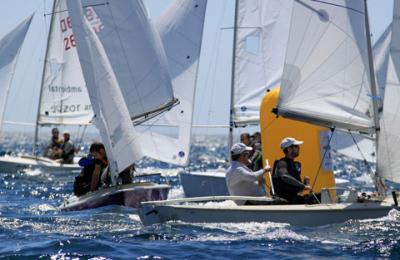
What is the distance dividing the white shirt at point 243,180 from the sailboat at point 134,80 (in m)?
2.67

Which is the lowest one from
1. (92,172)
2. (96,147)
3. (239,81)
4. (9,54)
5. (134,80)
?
(92,172)

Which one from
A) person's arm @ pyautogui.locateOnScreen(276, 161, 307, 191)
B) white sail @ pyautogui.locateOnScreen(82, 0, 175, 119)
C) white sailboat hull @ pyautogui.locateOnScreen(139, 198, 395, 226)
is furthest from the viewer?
white sail @ pyautogui.locateOnScreen(82, 0, 175, 119)

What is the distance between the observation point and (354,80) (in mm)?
12258

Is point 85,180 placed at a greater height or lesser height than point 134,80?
lesser

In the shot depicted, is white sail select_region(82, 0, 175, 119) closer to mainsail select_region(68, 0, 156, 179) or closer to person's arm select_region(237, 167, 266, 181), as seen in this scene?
mainsail select_region(68, 0, 156, 179)

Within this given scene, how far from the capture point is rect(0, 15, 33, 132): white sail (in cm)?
2670

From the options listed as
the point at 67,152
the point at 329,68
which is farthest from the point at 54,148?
the point at 329,68

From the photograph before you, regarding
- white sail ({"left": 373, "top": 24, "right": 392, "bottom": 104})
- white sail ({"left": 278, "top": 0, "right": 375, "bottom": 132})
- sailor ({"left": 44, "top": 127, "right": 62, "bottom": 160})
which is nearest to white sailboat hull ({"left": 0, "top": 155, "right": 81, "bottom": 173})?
sailor ({"left": 44, "top": 127, "right": 62, "bottom": 160})

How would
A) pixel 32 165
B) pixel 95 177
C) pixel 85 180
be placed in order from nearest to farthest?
pixel 95 177 → pixel 85 180 → pixel 32 165

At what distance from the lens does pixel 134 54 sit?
1728 centimetres

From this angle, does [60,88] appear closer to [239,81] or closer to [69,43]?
[69,43]

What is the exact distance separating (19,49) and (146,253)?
19.2 metres

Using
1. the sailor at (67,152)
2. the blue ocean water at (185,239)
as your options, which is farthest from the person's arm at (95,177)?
the sailor at (67,152)

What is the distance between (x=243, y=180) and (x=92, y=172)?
374 cm
